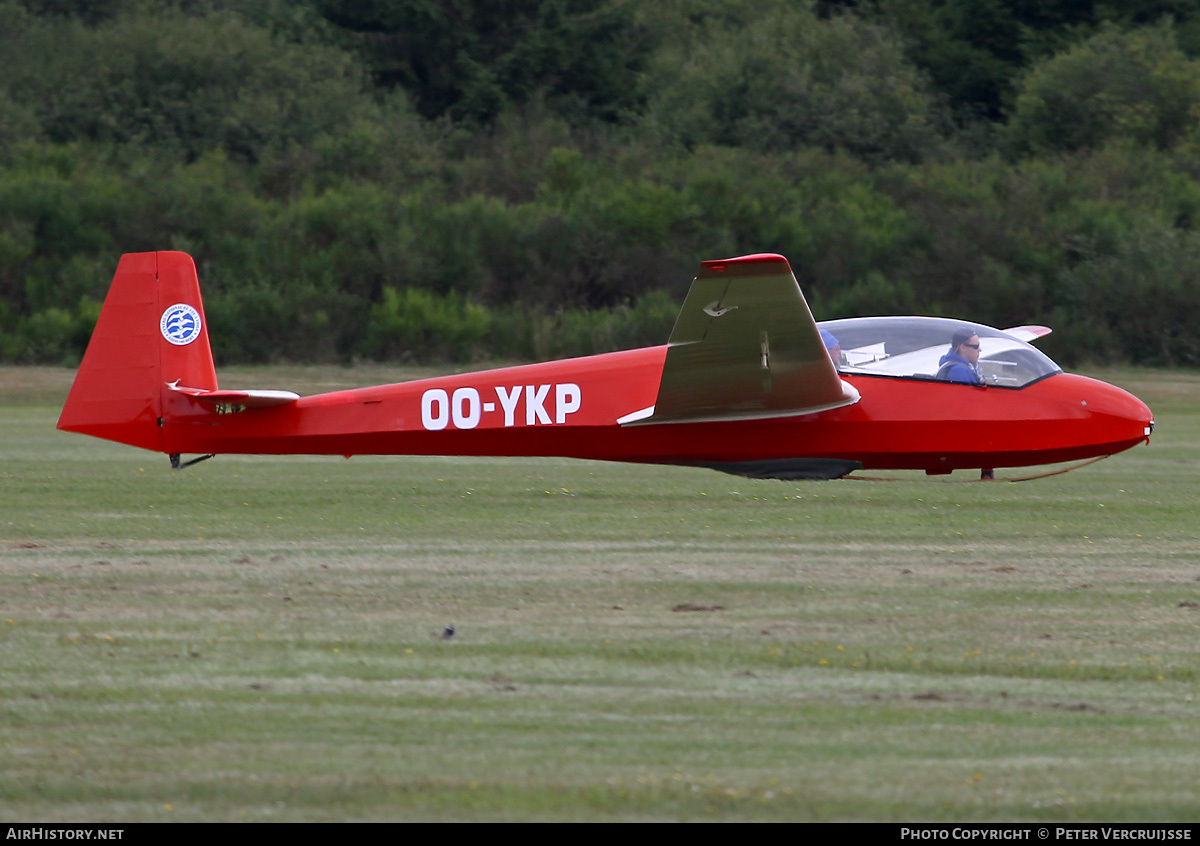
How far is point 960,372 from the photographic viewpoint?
11.4 meters

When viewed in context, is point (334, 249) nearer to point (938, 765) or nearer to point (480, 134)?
point (480, 134)

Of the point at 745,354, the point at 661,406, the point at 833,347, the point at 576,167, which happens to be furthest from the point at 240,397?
the point at 576,167

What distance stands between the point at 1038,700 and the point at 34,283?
→ 2987 cm

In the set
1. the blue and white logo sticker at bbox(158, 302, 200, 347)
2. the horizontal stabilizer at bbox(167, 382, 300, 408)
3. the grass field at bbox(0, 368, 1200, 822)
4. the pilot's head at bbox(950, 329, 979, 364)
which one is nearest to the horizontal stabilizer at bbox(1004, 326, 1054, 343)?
the pilot's head at bbox(950, 329, 979, 364)

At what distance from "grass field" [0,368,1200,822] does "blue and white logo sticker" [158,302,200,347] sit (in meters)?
1.43

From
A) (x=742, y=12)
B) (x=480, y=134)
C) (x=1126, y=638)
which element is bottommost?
(x=1126, y=638)

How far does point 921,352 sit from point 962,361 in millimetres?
324

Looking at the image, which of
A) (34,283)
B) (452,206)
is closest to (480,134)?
(452,206)

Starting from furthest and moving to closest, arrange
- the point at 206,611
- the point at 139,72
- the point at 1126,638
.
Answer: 1. the point at 139,72
2. the point at 206,611
3. the point at 1126,638

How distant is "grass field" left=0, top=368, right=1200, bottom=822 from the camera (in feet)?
16.0

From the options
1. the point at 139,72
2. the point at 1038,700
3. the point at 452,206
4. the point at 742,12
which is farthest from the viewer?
the point at 742,12

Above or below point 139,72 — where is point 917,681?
below

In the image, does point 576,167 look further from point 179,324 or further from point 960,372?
point 960,372

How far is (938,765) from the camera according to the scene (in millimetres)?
5152
